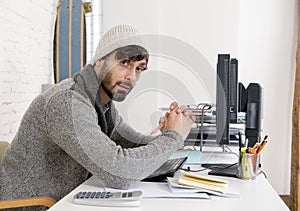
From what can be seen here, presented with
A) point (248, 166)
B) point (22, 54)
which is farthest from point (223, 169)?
point (22, 54)

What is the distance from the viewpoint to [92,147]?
45.9 inches

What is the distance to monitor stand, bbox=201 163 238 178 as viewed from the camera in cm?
141

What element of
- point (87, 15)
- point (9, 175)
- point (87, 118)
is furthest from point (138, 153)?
point (87, 15)

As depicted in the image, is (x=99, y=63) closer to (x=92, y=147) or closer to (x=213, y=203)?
(x=92, y=147)

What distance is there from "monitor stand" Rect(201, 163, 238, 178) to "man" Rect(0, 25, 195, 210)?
19 cm

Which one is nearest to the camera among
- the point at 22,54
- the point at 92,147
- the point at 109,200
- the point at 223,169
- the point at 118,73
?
the point at 109,200

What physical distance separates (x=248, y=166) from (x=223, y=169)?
0.46ft

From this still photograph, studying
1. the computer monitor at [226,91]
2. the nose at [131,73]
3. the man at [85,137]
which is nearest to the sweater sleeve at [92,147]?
the man at [85,137]

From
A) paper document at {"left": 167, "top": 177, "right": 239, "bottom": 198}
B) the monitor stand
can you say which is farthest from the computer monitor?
paper document at {"left": 167, "top": 177, "right": 239, "bottom": 198}

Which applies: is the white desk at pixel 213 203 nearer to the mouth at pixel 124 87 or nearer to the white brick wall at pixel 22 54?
the mouth at pixel 124 87

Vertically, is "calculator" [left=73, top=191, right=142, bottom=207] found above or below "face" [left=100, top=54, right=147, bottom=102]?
below

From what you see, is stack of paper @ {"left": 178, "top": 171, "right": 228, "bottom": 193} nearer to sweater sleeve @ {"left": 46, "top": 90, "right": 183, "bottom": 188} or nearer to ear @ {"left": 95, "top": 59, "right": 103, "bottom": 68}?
sweater sleeve @ {"left": 46, "top": 90, "right": 183, "bottom": 188}

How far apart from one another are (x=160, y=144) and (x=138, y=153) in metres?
0.08

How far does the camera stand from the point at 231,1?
11.3 feet
